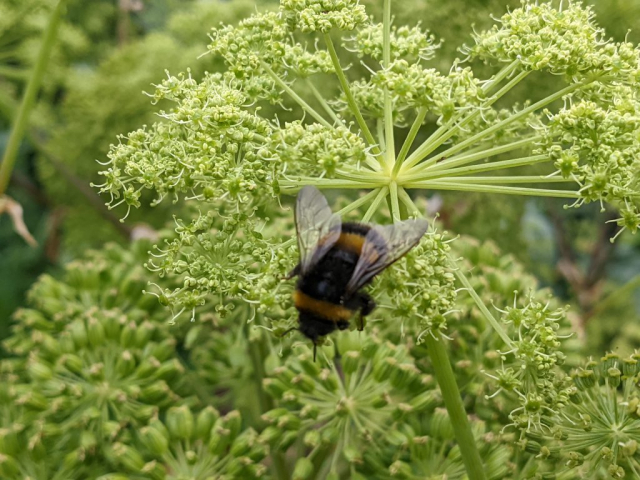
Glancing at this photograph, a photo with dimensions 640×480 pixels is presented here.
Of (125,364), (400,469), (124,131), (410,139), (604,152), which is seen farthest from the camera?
(124,131)

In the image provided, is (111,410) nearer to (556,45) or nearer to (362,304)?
(362,304)

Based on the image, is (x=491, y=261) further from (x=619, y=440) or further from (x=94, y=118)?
(x=94, y=118)

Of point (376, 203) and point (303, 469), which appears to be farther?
point (303, 469)

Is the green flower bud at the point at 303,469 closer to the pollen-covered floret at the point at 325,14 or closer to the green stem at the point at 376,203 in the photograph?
the green stem at the point at 376,203

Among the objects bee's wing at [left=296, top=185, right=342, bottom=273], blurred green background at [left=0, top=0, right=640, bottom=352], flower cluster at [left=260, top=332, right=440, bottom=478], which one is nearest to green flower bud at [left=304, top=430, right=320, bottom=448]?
flower cluster at [left=260, top=332, right=440, bottom=478]

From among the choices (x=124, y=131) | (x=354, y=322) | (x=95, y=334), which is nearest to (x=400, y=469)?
(x=354, y=322)

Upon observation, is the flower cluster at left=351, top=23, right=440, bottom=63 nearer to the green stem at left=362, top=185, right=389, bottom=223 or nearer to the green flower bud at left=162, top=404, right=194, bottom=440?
the green stem at left=362, top=185, right=389, bottom=223

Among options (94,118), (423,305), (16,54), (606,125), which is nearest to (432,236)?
(423,305)

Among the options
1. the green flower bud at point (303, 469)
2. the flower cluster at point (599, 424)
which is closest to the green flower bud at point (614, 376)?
the flower cluster at point (599, 424)
